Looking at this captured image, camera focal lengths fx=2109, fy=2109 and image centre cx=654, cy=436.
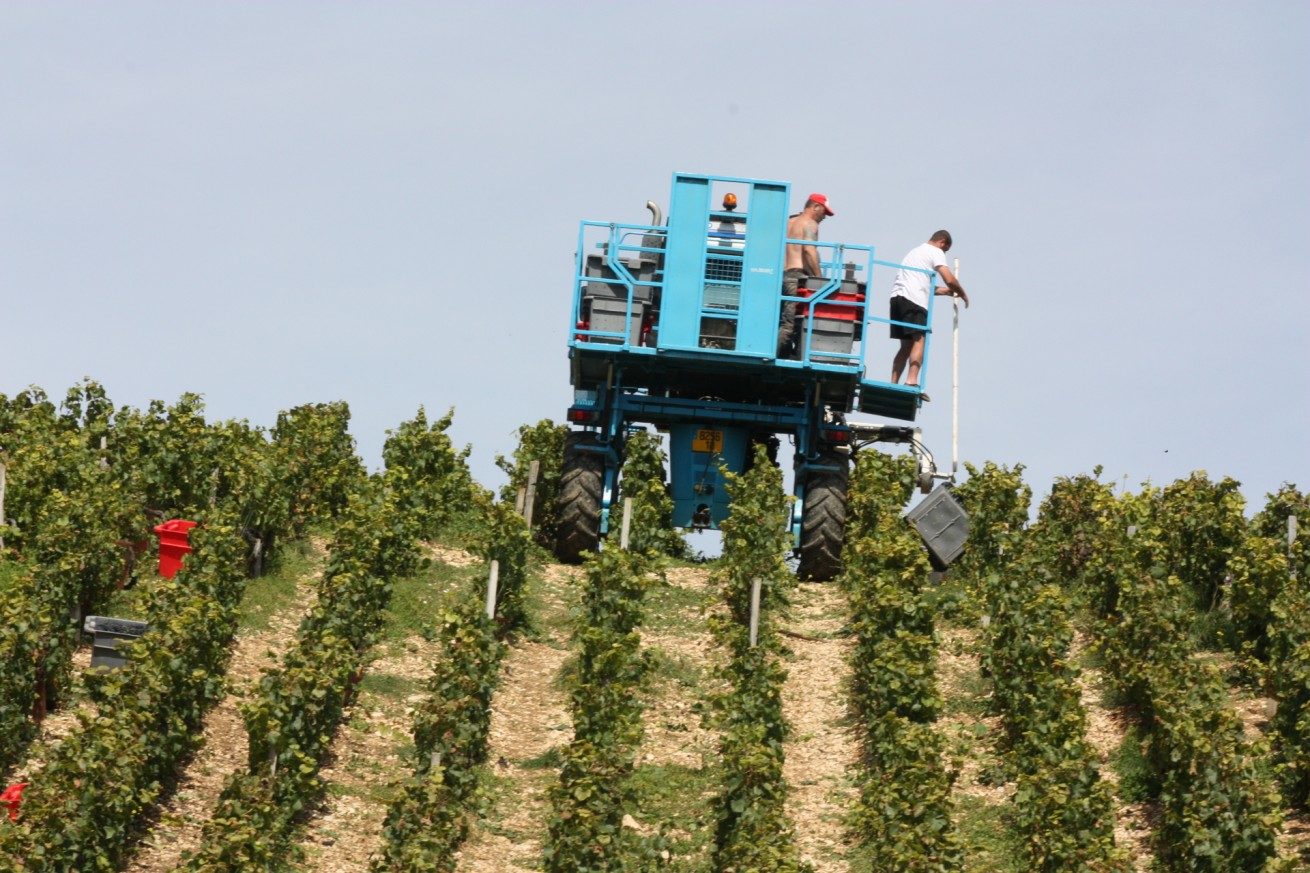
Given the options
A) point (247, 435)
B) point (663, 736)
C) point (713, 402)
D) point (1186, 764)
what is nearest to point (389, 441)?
point (247, 435)

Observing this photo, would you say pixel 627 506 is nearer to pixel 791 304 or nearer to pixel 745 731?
pixel 791 304

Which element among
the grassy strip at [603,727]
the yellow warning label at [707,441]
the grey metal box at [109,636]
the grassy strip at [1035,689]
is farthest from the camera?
the yellow warning label at [707,441]

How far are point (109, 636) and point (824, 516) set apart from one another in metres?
6.58

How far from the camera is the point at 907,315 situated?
1830 centimetres

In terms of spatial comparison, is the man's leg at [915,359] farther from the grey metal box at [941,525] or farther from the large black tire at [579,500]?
the large black tire at [579,500]

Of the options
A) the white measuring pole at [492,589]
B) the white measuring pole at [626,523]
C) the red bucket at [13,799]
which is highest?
the white measuring pole at [626,523]

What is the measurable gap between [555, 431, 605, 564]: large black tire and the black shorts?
2.80 meters

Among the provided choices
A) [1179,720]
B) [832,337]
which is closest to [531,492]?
[832,337]

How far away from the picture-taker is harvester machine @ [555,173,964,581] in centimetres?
1753

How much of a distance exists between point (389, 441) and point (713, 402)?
10.7 feet

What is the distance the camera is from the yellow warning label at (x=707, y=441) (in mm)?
18406

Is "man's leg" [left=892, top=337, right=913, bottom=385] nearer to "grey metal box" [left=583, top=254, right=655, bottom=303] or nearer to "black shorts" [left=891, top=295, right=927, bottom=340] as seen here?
"black shorts" [left=891, top=295, right=927, bottom=340]

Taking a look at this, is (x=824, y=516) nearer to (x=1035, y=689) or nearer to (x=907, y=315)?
(x=907, y=315)

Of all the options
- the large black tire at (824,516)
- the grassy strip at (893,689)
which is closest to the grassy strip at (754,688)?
the large black tire at (824,516)
